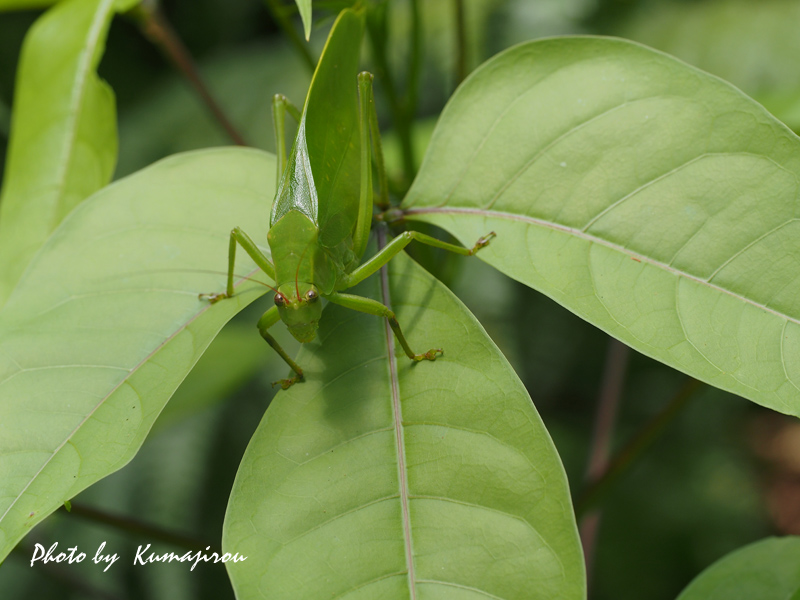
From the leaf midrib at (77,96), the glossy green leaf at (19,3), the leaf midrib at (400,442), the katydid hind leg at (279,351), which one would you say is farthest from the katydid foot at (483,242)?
the glossy green leaf at (19,3)

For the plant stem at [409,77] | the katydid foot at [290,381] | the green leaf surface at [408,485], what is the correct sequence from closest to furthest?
the green leaf surface at [408,485], the katydid foot at [290,381], the plant stem at [409,77]

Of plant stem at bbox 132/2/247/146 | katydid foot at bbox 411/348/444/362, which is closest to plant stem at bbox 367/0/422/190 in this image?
plant stem at bbox 132/2/247/146

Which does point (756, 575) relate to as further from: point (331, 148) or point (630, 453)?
point (331, 148)

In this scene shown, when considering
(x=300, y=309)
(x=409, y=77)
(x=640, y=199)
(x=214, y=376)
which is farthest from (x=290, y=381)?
(x=214, y=376)

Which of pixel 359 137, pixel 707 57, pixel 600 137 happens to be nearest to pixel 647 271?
pixel 600 137

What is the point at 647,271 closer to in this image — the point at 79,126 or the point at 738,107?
the point at 738,107

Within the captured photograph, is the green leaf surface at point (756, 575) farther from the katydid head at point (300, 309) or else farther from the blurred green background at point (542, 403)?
the blurred green background at point (542, 403)
